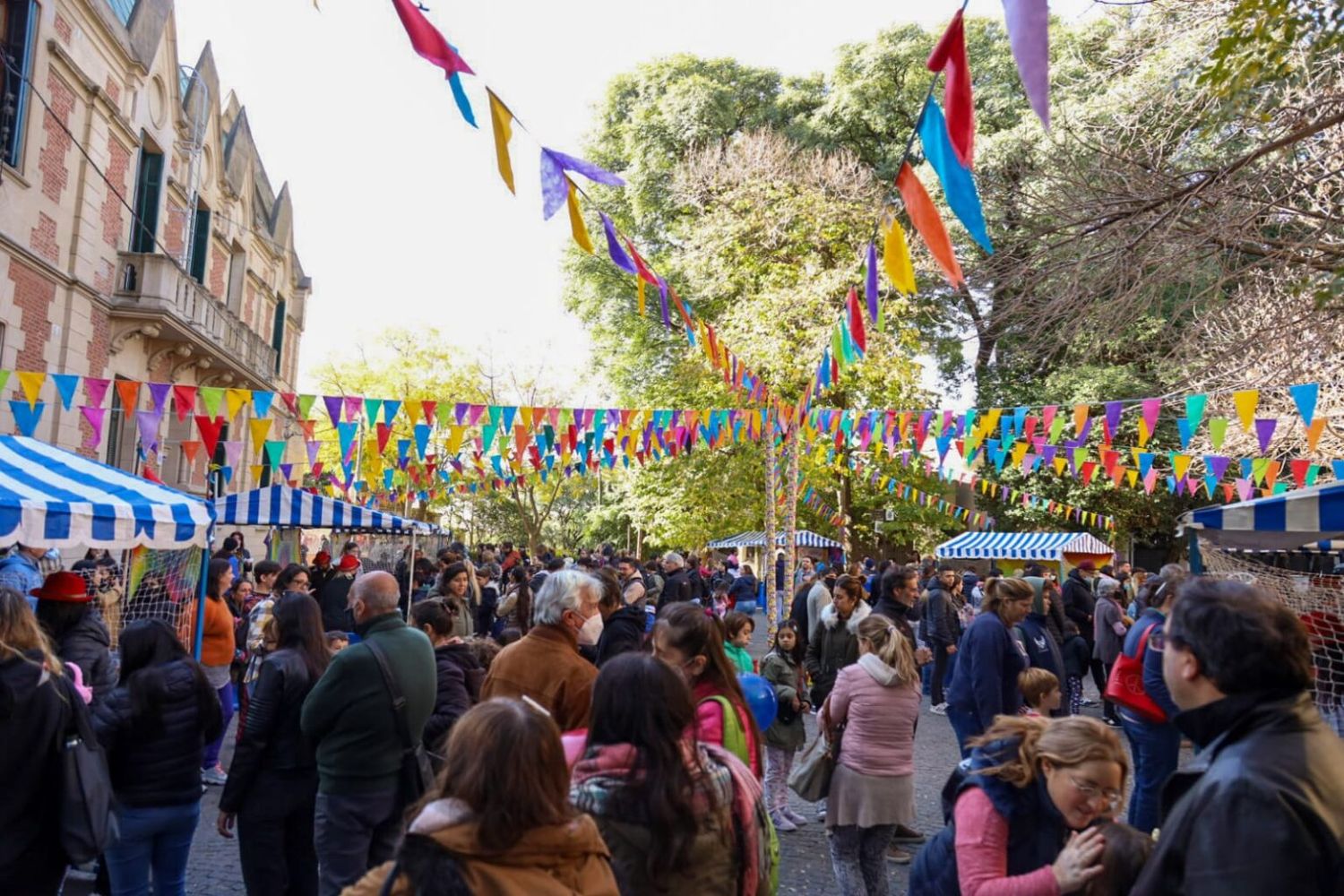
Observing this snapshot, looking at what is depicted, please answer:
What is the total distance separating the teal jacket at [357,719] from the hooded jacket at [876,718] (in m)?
2.08

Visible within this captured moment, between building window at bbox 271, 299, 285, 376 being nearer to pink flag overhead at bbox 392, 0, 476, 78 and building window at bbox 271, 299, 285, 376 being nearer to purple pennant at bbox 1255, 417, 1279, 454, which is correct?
purple pennant at bbox 1255, 417, 1279, 454

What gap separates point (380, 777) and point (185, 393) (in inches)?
414

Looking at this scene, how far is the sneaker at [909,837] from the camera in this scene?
645 cm

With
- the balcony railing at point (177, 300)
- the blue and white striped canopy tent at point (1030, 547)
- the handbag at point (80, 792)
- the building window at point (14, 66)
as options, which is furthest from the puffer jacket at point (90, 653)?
A: the blue and white striped canopy tent at point (1030, 547)

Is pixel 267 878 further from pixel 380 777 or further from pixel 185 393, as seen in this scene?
pixel 185 393

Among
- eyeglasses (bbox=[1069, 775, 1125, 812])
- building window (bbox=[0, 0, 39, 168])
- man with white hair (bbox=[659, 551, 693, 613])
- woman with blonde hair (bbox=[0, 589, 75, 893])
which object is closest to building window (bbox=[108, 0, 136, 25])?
building window (bbox=[0, 0, 39, 168])

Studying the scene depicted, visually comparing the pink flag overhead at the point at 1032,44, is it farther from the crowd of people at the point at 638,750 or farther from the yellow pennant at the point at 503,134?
the yellow pennant at the point at 503,134

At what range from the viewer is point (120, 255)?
1873 cm

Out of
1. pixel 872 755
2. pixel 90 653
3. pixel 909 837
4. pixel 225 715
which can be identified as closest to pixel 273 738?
pixel 90 653

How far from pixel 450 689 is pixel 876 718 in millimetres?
2111

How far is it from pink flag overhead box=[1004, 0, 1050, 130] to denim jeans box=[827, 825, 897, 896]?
10.7 feet

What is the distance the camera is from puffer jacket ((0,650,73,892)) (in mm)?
3305

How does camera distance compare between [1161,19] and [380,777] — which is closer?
[380,777]

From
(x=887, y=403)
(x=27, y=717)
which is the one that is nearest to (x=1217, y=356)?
(x=27, y=717)
